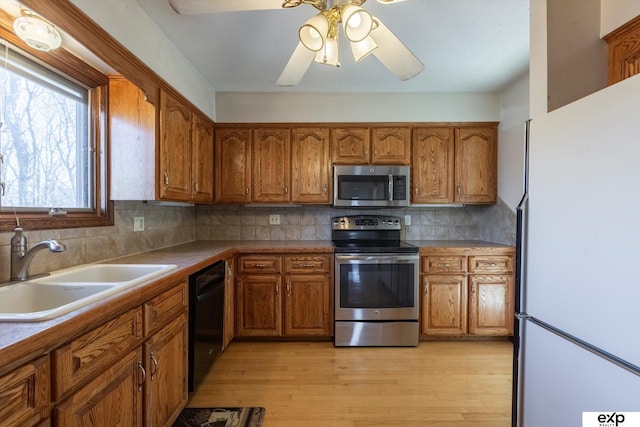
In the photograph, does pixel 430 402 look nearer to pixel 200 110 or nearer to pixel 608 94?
pixel 608 94

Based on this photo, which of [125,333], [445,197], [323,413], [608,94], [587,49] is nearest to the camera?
[608,94]

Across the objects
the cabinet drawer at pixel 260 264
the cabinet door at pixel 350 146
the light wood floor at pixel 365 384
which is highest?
the cabinet door at pixel 350 146

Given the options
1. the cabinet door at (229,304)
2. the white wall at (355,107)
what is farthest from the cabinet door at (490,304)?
the cabinet door at (229,304)

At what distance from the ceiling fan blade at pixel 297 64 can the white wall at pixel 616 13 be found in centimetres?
133

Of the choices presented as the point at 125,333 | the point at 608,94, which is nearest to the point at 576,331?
the point at 608,94

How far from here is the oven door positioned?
2.65m

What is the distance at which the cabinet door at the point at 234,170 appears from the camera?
2.97m

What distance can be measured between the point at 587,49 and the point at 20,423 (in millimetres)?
2368

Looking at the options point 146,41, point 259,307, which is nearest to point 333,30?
point 146,41

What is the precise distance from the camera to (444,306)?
2719 millimetres

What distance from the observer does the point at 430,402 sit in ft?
6.21

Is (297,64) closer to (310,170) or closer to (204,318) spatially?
(310,170)

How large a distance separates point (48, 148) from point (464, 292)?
124 inches

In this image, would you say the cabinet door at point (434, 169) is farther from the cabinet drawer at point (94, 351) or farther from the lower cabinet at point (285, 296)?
the cabinet drawer at point (94, 351)
